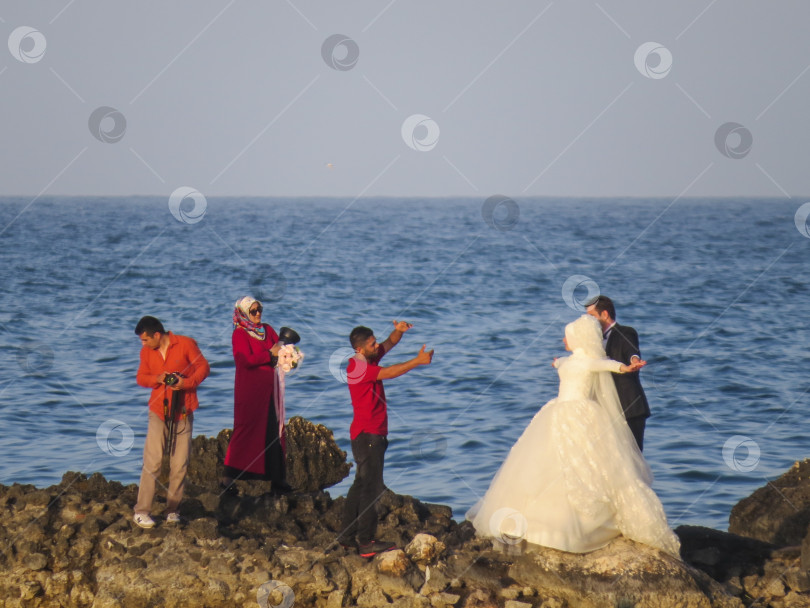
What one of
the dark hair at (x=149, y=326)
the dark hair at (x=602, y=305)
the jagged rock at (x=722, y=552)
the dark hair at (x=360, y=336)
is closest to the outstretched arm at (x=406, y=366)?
the dark hair at (x=360, y=336)

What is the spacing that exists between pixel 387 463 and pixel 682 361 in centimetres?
1241

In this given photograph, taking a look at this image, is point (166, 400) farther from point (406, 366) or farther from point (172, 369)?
point (406, 366)

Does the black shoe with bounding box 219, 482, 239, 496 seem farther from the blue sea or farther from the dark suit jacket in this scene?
the dark suit jacket

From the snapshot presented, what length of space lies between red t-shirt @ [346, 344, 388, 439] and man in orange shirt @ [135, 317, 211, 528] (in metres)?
1.28

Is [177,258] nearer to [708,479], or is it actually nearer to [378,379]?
[708,479]

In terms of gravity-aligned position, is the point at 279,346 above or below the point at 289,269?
below

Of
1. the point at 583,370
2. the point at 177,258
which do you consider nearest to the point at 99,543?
the point at 583,370

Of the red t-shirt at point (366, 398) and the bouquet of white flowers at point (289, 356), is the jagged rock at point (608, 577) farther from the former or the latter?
the bouquet of white flowers at point (289, 356)

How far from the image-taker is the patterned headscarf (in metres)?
10.1

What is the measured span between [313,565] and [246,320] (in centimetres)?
263

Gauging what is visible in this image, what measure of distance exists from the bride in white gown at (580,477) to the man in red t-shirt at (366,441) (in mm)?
881

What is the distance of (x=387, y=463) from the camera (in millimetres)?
15172

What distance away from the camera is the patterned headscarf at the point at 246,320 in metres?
10.1

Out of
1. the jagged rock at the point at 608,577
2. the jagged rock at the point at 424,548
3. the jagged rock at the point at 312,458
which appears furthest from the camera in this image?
the jagged rock at the point at 312,458
